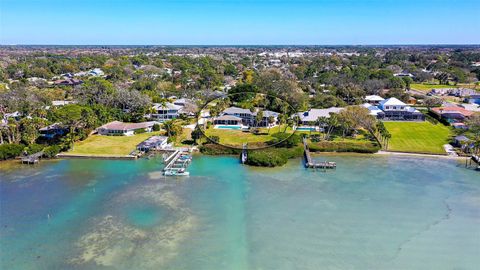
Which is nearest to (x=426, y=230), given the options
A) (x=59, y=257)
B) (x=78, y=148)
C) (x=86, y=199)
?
(x=59, y=257)

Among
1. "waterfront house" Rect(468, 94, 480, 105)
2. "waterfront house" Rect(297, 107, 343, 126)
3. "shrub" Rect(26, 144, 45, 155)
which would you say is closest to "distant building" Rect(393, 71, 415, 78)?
"waterfront house" Rect(468, 94, 480, 105)

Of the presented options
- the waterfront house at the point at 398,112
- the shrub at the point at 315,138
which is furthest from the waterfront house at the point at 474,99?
the shrub at the point at 315,138

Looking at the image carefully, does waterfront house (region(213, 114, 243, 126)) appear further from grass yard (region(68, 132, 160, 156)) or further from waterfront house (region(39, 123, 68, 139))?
waterfront house (region(39, 123, 68, 139))

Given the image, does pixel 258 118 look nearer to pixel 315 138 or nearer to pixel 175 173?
pixel 315 138

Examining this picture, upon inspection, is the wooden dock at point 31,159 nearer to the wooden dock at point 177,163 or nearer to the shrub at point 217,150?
the wooden dock at point 177,163

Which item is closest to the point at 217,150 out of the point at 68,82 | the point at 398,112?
the point at 398,112

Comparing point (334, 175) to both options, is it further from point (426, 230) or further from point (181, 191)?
point (181, 191)
